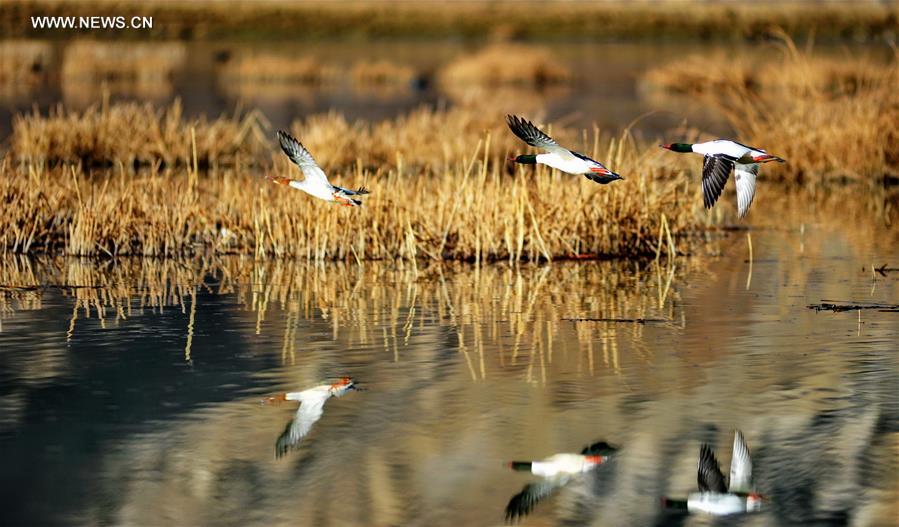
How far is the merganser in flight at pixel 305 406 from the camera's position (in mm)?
7832

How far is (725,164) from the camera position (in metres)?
10.6

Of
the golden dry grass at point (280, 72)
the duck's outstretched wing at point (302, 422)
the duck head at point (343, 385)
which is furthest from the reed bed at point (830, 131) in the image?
the golden dry grass at point (280, 72)

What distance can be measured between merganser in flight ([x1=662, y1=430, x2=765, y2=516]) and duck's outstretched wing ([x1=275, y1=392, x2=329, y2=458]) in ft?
5.78

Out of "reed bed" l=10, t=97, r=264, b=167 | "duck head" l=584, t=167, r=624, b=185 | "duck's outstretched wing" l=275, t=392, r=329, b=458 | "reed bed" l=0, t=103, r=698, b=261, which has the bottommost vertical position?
"duck's outstretched wing" l=275, t=392, r=329, b=458

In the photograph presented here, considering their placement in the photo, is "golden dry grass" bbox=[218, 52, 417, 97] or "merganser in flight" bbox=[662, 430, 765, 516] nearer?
"merganser in flight" bbox=[662, 430, 765, 516]

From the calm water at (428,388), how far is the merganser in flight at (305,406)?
81mm

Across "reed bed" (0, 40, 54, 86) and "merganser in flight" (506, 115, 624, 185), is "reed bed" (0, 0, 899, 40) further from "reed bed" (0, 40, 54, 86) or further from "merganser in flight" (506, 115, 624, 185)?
"merganser in flight" (506, 115, 624, 185)

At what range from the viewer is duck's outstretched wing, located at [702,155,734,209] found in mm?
10430

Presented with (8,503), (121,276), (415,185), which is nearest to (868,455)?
(8,503)

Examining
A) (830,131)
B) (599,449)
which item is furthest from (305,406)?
(830,131)

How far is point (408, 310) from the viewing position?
1192 cm

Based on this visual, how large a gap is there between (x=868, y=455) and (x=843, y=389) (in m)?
1.40

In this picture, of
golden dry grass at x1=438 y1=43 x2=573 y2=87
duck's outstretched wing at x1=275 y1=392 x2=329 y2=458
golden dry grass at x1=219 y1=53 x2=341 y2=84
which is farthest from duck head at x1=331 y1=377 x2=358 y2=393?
golden dry grass at x1=438 y1=43 x2=573 y2=87

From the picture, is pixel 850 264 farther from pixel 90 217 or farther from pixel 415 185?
pixel 90 217
